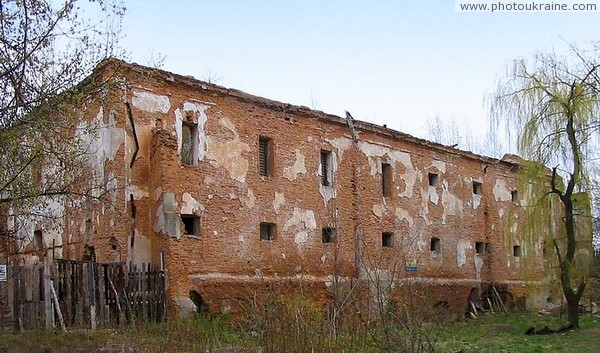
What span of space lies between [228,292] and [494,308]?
13.2 m

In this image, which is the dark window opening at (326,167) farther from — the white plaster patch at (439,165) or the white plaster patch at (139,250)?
the white plaster patch at (139,250)

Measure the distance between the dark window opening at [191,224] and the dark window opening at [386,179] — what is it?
25.9 feet

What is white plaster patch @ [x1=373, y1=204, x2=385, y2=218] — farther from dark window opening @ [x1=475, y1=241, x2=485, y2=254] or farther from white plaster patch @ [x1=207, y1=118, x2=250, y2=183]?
dark window opening @ [x1=475, y1=241, x2=485, y2=254]

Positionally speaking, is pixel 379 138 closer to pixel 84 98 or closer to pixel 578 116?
pixel 578 116

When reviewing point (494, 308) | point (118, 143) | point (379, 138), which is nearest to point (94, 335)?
point (118, 143)

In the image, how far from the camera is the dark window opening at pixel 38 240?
19.8 m

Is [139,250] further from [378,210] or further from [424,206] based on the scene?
[424,206]

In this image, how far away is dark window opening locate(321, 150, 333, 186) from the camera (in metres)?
21.2

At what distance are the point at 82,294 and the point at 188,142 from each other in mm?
4936

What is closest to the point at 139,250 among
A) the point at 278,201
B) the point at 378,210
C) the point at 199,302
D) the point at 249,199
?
the point at 199,302

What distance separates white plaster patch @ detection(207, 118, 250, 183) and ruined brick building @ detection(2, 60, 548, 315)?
38mm

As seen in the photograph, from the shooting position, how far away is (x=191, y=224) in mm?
17406

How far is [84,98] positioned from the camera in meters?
10.7

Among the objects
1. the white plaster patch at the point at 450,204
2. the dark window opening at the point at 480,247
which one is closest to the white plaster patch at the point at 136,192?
the white plaster patch at the point at 450,204
